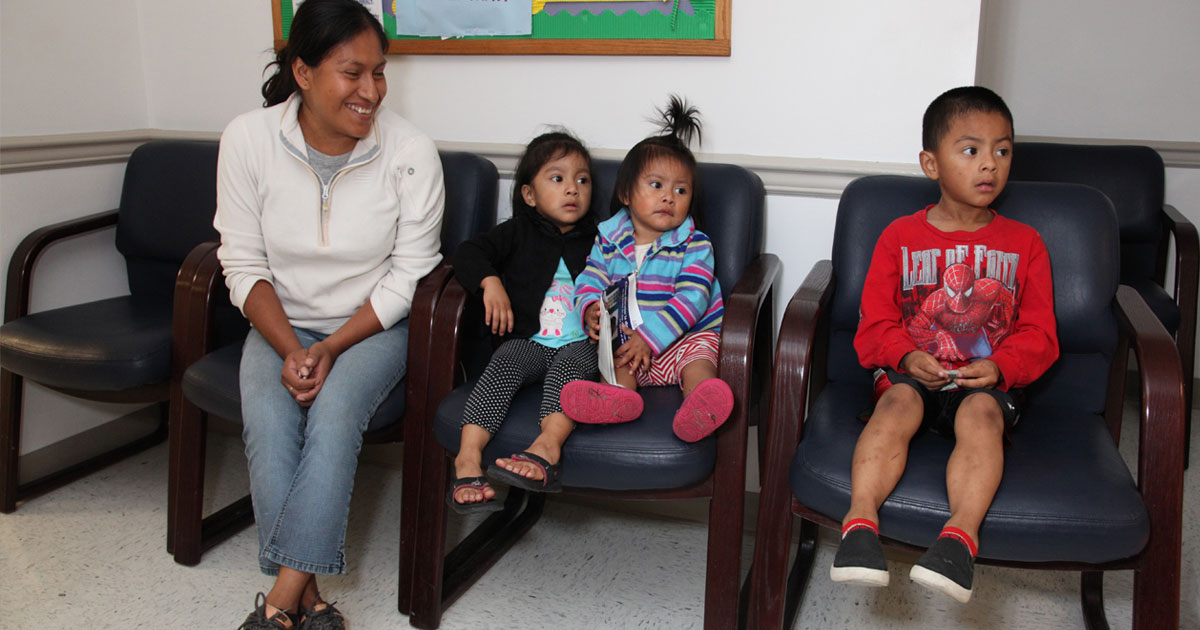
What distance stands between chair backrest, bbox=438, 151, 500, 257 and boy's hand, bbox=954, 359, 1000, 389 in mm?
1141

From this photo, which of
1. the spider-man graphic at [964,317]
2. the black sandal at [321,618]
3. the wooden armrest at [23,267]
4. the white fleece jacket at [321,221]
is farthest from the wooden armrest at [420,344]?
the wooden armrest at [23,267]

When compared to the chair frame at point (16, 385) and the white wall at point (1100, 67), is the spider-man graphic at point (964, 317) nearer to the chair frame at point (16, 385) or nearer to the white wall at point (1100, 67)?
the white wall at point (1100, 67)

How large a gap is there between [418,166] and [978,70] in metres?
1.29

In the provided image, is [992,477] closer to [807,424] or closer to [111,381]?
[807,424]

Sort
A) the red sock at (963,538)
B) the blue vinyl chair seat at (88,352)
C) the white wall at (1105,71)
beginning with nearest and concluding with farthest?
the red sock at (963,538)
the blue vinyl chair seat at (88,352)
the white wall at (1105,71)

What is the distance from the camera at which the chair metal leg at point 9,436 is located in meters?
2.27

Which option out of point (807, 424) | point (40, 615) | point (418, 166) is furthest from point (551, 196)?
point (40, 615)

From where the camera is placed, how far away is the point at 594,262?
1999 millimetres

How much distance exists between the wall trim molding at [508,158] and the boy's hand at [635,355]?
564 mm

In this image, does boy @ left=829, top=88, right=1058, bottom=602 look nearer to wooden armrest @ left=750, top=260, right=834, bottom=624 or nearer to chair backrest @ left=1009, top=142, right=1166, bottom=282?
wooden armrest @ left=750, top=260, right=834, bottom=624

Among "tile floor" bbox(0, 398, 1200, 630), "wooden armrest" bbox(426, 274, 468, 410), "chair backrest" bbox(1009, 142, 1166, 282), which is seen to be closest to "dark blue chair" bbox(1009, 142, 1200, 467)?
"chair backrest" bbox(1009, 142, 1166, 282)

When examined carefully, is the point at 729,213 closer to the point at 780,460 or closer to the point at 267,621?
the point at 780,460

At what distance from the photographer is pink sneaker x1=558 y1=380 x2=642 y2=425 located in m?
1.60

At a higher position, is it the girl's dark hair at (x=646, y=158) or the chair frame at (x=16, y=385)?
the girl's dark hair at (x=646, y=158)
